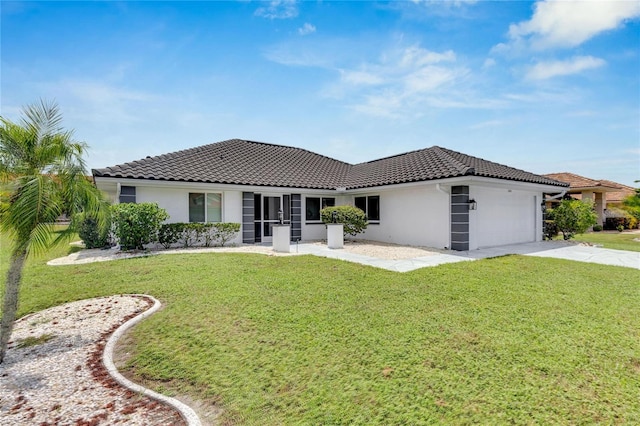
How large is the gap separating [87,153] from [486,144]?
70.7ft

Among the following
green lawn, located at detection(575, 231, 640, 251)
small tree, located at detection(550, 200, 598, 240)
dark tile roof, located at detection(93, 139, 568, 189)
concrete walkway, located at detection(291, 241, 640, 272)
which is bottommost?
green lawn, located at detection(575, 231, 640, 251)

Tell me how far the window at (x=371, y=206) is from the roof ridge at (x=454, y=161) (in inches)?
169

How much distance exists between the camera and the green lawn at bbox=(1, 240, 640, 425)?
316 centimetres

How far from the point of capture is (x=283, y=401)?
329 centimetres

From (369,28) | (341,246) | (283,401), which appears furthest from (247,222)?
(283,401)

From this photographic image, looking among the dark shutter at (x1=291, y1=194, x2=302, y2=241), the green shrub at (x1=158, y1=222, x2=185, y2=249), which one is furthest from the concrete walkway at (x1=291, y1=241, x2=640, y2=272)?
the green shrub at (x1=158, y1=222, x2=185, y2=249)

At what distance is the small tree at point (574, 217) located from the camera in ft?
56.7

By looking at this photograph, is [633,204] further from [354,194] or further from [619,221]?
[354,194]

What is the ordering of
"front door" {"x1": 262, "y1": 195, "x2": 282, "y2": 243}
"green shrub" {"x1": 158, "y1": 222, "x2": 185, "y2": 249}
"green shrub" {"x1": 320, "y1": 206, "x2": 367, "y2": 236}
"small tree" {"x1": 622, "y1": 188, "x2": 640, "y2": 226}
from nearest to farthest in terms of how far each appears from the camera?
"green shrub" {"x1": 158, "y1": 222, "x2": 185, "y2": 249} → "green shrub" {"x1": 320, "y1": 206, "x2": 367, "y2": 236} → "front door" {"x1": 262, "y1": 195, "x2": 282, "y2": 243} → "small tree" {"x1": 622, "y1": 188, "x2": 640, "y2": 226}

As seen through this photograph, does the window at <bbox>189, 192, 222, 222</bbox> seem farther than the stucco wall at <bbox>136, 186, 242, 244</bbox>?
Yes

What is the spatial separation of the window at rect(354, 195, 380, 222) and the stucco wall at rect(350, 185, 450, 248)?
33 centimetres

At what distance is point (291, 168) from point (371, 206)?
599cm

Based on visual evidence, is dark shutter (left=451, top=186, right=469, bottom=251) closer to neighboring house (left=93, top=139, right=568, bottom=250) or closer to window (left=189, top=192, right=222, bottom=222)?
neighboring house (left=93, top=139, right=568, bottom=250)

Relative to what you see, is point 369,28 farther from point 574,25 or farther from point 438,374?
point 438,374
